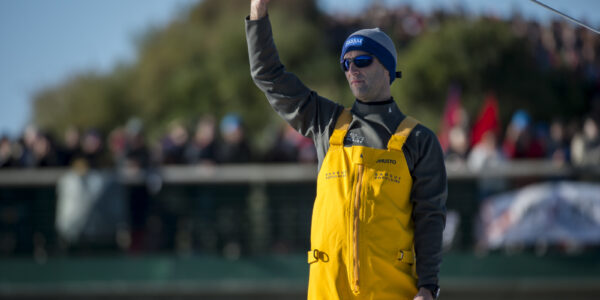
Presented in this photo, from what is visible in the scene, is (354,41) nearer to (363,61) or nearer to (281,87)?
(363,61)

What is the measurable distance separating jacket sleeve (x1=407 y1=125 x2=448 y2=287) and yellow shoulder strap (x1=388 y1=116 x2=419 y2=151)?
3cm

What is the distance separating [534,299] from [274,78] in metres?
7.40

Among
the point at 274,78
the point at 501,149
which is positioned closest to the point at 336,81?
the point at 501,149

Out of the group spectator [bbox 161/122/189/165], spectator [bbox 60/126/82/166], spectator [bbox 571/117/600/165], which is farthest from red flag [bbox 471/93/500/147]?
spectator [bbox 60/126/82/166]

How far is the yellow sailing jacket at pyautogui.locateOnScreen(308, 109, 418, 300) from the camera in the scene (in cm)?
362

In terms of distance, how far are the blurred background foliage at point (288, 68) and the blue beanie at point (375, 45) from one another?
16341 mm

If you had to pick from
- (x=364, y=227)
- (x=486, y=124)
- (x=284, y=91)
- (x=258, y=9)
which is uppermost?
(x=258, y=9)

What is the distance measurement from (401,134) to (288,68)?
113 feet

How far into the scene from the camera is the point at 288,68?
3784cm

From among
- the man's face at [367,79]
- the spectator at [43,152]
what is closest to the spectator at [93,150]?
the spectator at [43,152]

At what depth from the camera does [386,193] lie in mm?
3668

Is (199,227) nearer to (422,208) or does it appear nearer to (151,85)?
(422,208)

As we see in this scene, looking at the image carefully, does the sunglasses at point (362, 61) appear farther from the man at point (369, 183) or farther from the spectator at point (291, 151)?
the spectator at point (291, 151)

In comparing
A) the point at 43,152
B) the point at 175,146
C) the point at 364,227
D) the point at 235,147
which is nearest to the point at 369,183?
the point at 364,227
